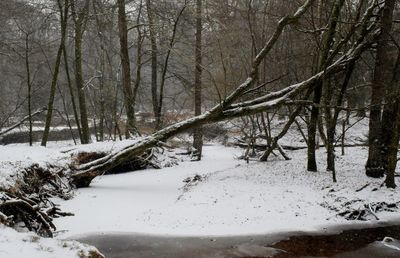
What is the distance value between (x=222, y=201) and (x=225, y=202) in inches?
4.0

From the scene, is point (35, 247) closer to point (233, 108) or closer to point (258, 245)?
point (258, 245)

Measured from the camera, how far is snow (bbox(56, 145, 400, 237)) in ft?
30.0

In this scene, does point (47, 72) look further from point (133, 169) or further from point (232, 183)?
point (232, 183)

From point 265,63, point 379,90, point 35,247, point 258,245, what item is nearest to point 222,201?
point 258,245

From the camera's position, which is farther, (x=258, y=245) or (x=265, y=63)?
(x=265, y=63)

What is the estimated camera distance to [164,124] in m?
18.6

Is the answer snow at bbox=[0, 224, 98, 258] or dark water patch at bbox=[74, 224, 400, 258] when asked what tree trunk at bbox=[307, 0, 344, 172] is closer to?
dark water patch at bbox=[74, 224, 400, 258]

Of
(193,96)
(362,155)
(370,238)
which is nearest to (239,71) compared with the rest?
(193,96)

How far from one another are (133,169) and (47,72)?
76.5ft

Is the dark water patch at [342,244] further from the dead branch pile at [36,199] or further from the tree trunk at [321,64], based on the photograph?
the dead branch pile at [36,199]

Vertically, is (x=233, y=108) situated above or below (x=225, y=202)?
above

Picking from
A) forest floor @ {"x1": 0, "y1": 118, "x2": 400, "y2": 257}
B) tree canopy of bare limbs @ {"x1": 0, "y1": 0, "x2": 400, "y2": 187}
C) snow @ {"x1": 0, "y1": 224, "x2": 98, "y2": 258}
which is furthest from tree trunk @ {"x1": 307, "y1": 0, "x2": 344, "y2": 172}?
snow @ {"x1": 0, "y1": 224, "x2": 98, "y2": 258}

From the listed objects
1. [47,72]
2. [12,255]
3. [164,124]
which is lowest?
[12,255]

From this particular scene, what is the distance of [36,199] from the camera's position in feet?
32.6
